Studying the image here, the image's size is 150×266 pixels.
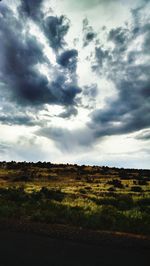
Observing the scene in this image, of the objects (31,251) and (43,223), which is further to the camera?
(43,223)

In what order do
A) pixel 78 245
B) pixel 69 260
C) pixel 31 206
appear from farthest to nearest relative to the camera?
pixel 31 206 < pixel 78 245 < pixel 69 260

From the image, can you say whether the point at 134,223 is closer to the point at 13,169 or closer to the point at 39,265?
the point at 39,265

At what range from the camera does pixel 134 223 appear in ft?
54.7

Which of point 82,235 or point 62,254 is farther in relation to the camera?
Answer: point 82,235

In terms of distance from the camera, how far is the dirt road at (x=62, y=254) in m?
10.1

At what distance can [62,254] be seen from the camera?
35.9ft

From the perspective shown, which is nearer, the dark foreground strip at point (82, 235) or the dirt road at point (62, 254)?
the dirt road at point (62, 254)

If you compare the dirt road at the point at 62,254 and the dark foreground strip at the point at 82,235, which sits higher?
the dark foreground strip at the point at 82,235

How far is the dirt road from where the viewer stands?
1012 cm

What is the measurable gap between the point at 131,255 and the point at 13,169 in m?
49.6

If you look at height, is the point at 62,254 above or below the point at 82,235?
below

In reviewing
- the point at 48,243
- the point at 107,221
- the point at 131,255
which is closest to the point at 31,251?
the point at 48,243

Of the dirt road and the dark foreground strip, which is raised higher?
the dark foreground strip

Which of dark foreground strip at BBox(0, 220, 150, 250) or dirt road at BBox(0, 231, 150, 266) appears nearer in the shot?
dirt road at BBox(0, 231, 150, 266)
